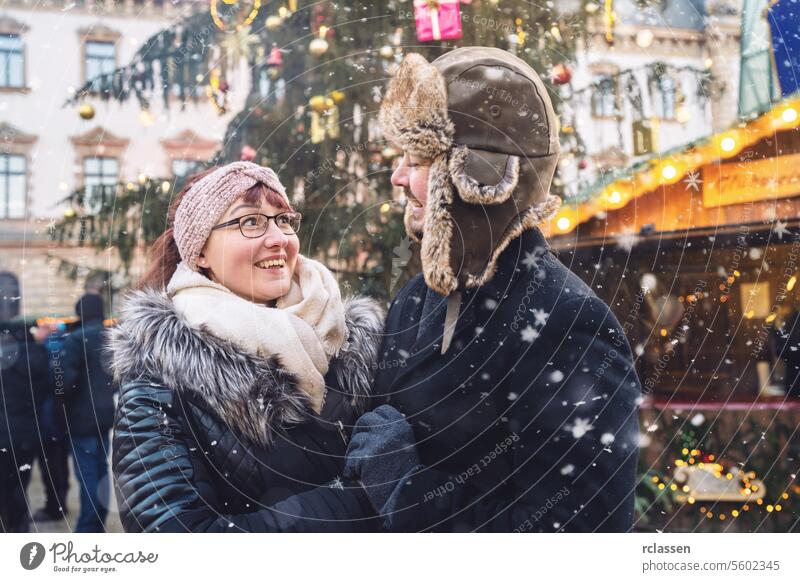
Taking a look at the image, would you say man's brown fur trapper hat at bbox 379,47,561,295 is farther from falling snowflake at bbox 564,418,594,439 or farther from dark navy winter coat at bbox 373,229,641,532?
falling snowflake at bbox 564,418,594,439

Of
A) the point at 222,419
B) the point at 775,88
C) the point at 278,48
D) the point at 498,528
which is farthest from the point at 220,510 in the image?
the point at 775,88

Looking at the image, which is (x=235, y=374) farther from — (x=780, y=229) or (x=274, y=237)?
(x=780, y=229)

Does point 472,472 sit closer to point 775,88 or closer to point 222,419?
point 222,419

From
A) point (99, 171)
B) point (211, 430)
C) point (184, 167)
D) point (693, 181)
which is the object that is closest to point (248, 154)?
point (184, 167)

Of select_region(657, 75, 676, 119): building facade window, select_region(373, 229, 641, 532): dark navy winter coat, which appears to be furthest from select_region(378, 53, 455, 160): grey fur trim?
select_region(657, 75, 676, 119): building facade window

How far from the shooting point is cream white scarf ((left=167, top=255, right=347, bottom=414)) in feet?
4.63

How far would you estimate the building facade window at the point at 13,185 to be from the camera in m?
1.80

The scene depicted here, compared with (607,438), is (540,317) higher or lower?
higher

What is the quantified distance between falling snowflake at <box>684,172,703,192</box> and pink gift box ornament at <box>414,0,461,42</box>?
0.70 m

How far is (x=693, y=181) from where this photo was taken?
6.18ft

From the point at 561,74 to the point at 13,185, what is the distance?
1403mm

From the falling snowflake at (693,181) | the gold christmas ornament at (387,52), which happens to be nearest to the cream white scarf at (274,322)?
the gold christmas ornament at (387,52)

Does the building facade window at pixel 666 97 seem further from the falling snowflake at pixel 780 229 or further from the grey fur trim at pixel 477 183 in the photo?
the grey fur trim at pixel 477 183
